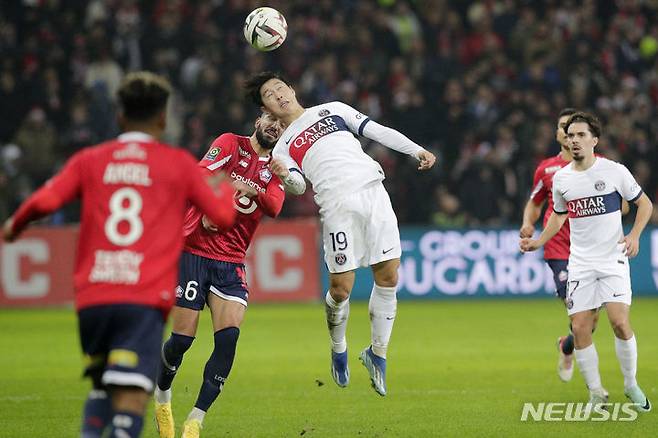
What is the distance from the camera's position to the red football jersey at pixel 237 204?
860 cm

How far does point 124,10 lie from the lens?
22.1 metres

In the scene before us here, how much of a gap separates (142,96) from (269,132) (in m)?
3.25

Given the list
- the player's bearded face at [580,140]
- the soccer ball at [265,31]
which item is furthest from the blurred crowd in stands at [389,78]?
the player's bearded face at [580,140]

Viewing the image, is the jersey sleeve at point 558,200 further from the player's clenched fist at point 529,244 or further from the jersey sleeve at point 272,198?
the jersey sleeve at point 272,198

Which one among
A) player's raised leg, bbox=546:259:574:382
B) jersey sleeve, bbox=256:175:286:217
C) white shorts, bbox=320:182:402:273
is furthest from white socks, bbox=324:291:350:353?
player's raised leg, bbox=546:259:574:382

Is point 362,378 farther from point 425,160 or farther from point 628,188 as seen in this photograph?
point 425,160

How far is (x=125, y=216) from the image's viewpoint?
5484mm

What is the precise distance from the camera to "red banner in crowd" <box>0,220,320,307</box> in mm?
19047

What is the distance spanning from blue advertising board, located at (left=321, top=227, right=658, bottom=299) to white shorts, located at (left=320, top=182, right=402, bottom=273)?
37.6ft

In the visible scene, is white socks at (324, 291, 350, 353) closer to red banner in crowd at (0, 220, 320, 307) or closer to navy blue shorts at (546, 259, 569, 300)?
navy blue shorts at (546, 259, 569, 300)

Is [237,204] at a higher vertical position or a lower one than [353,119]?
lower

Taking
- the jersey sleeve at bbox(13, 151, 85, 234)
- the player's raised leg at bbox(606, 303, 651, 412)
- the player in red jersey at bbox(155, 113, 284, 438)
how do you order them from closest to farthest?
the jersey sleeve at bbox(13, 151, 85, 234) → the player in red jersey at bbox(155, 113, 284, 438) → the player's raised leg at bbox(606, 303, 651, 412)

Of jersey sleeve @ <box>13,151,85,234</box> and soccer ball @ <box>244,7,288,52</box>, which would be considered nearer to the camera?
jersey sleeve @ <box>13,151,85,234</box>

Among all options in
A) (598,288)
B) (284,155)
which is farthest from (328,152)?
(598,288)
